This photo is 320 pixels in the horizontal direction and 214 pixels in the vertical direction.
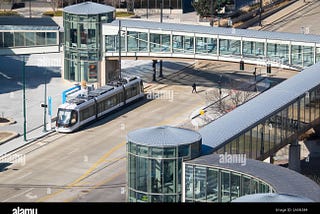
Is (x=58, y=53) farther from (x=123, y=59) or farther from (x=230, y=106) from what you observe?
(x=230, y=106)

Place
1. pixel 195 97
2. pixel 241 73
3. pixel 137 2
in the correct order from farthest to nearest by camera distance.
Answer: pixel 137 2, pixel 241 73, pixel 195 97

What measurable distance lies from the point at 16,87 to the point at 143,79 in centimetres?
1213

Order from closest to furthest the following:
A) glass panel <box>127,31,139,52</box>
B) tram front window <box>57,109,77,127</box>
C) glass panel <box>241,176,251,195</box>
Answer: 1. glass panel <box>241,176,251,195</box>
2. tram front window <box>57,109,77,127</box>
3. glass panel <box>127,31,139,52</box>

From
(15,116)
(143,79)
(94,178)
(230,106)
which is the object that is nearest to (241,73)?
(143,79)

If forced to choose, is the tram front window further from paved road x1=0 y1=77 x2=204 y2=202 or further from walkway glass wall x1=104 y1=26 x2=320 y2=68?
walkway glass wall x1=104 y1=26 x2=320 y2=68

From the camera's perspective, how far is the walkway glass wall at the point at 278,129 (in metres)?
65.8

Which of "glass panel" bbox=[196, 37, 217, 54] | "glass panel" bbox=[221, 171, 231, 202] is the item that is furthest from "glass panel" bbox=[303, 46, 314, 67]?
"glass panel" bbox=[221, 171, 231, 202]

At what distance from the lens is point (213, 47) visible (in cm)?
9769

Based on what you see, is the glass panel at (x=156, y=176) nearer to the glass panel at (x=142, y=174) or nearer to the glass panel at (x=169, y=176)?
the glass panel at (x=169, y=176)

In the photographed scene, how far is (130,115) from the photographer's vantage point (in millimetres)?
94000
